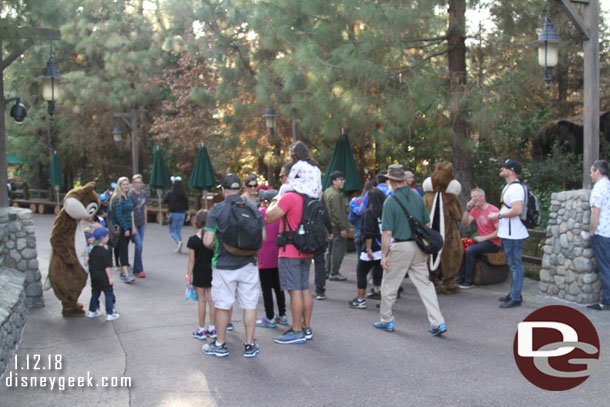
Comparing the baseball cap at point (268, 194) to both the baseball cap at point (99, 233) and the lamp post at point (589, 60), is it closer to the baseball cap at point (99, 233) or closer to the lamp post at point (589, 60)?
the baseball cap at point (99, 233)

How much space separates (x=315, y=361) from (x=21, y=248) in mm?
4345

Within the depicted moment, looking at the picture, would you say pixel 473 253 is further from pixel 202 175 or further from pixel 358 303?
pixel 202 175

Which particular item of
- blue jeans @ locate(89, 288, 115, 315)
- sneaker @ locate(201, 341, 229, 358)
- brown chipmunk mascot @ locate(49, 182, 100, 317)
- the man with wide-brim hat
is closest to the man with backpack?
sneaker @ locate(201, 341, 229, 358)

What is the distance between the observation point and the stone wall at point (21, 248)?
299 inches

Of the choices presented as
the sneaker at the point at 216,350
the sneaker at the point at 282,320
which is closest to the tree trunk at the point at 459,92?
the sneaker at the point at 282,320

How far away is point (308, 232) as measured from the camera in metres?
5.94

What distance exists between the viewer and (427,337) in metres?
6.31

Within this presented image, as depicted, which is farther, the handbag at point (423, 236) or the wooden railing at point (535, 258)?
the wooden railing at point (535, 258)

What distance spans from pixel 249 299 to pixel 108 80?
2047 centimetres

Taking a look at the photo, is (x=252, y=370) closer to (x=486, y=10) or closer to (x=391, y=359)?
(x=391, y=359)

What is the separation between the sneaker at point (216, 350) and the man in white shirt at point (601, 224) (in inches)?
178

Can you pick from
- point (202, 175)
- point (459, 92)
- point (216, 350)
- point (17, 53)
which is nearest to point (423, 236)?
point (216, 350)

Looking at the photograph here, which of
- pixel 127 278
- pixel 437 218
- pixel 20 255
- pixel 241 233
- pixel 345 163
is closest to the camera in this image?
pixel 241 233

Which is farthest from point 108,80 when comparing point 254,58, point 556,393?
point 556,393
